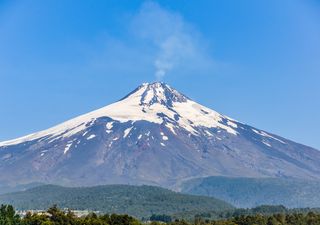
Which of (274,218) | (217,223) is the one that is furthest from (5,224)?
(274,218)

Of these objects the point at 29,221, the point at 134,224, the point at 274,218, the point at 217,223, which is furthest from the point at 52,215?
the point at 274,218

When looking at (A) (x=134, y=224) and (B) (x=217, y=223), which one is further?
(B) (x=217, y=223)

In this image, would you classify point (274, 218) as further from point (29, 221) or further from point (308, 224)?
point (29, 221)

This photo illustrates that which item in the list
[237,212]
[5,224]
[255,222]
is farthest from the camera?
[237,212]

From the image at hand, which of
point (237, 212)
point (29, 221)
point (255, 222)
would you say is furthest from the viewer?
point (237, 212)

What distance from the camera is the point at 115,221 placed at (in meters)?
96.7

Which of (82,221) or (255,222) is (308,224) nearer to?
(255,222)

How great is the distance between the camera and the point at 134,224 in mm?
96375

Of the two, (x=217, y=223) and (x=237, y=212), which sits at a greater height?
(x=237, y=212)

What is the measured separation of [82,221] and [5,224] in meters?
11.8

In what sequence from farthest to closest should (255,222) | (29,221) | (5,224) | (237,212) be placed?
1. (237,212)
2. (255,222)
3. (29,221)
4. (5,224)

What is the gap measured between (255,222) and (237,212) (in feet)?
224

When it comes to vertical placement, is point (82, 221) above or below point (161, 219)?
below

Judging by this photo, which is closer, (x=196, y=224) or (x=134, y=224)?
(x=134, y=224)
